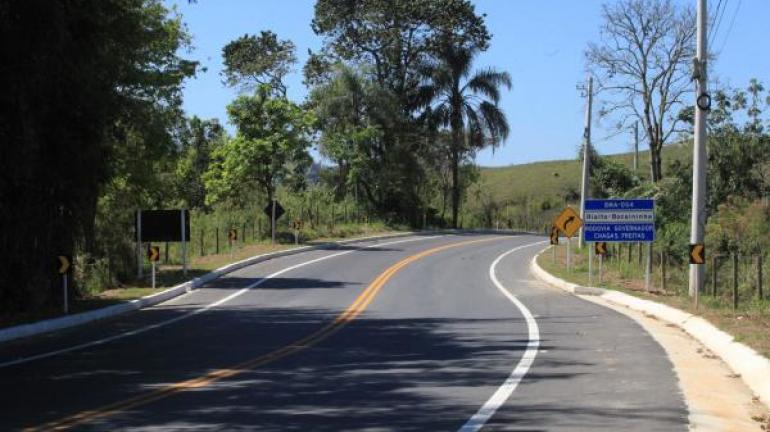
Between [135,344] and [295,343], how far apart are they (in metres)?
2.75

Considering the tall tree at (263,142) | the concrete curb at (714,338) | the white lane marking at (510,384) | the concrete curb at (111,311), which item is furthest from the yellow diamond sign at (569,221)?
the tall tree at (263,142)

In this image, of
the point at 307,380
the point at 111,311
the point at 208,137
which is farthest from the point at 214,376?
the point at 208,137

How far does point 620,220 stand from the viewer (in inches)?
1014

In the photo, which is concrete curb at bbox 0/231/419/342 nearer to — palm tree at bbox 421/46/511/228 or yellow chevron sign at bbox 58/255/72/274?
yellow chevron sign at bbox 58/255/72/274

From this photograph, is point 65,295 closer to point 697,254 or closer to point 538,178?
point 697,254

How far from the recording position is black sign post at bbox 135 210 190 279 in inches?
1171

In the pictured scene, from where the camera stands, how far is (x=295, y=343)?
1443cm

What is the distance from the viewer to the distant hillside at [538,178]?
95.2 meters

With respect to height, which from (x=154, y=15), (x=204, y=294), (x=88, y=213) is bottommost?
(x=204, y=294)

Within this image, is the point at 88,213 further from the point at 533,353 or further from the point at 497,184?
the point at 497,184

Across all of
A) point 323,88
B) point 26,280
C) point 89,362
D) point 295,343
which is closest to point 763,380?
point 295,343

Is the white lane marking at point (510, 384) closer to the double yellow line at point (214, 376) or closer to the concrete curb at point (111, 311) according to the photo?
the double yellow line at point (214, 376)

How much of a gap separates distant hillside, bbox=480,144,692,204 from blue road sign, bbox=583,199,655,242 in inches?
2319

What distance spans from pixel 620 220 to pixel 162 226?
15.5 m
